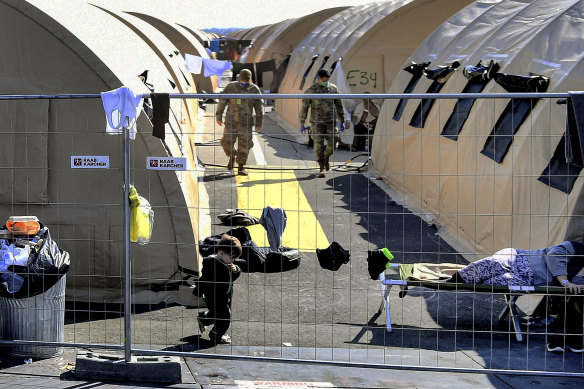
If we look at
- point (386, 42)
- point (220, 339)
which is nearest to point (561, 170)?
point (220, 339)

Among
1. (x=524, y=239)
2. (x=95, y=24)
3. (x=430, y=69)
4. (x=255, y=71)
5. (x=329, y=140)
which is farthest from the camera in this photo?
(x=255, y=71)

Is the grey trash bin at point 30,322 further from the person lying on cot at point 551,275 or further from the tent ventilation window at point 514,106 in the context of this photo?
the tent ventilation window at point 514,106

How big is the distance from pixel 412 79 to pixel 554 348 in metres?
9.85

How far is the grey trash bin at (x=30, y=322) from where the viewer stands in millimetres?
7320

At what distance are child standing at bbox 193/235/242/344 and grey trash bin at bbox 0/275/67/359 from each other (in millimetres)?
1248

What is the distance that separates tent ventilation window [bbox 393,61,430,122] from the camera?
53.2 feet

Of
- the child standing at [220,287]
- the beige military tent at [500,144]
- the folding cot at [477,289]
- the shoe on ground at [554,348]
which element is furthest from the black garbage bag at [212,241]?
the shoe on ground at [554,348]

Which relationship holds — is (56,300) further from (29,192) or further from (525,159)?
(525,159)

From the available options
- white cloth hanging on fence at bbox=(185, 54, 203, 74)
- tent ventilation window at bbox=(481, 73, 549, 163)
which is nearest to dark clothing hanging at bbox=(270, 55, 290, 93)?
white cloth hanging on fence at bbox=(185, 54, 203, 74)

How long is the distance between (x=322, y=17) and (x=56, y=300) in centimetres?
3202

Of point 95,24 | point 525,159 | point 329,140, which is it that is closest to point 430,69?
point 329,140

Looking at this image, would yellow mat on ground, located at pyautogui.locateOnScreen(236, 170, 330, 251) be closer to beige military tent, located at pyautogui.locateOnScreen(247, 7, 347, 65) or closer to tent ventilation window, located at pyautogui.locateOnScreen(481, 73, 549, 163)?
tent ventilation window, located at pyautogui.locateOnScreen(481, 73, 549, 163)

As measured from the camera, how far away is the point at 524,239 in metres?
9.82

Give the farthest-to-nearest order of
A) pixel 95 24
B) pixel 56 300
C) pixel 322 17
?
pixel 322 17
pixel 95 24
pixel 56 300
